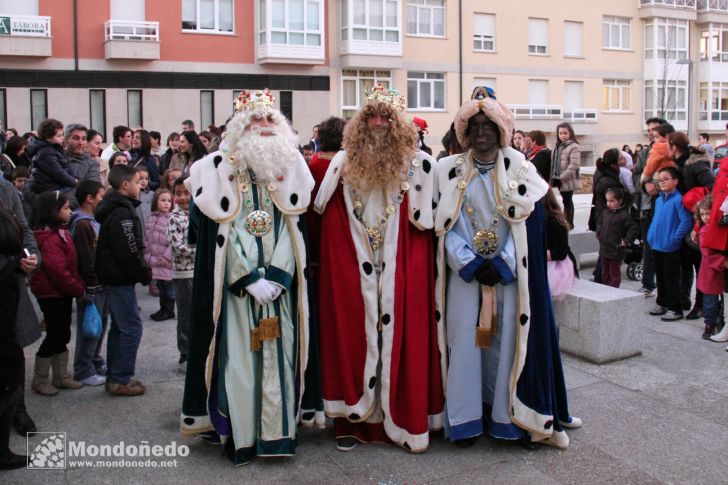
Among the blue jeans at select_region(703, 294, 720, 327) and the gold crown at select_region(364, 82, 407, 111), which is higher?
the gold crown at select_region(364, 82, 407, 111)

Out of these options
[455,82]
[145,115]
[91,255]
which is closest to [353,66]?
[455,82]

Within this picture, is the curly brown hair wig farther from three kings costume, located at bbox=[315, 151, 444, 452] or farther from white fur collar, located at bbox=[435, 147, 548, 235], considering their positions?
white fur collar, located at bbox=[435, 147, 548, 235]

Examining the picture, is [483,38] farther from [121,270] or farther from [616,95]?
[121,270]

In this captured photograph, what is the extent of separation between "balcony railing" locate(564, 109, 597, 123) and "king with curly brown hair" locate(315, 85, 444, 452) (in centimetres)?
3292

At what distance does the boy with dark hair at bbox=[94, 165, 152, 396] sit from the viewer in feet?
18.1

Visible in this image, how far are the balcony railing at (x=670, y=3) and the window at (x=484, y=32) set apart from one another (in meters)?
9.51

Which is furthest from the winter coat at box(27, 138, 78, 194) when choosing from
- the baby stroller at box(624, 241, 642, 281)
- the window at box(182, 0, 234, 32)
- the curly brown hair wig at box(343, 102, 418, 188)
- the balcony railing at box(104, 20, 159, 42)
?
the window at box(182, 0, 234, 32)

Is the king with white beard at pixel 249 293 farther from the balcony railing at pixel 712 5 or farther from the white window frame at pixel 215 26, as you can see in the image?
the balcony railing at pixel 712 5

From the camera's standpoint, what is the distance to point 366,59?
101 ft

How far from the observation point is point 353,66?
30.8 m

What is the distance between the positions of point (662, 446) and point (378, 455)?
1.82m

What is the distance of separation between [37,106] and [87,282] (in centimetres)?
2277

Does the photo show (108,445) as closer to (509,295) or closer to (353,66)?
(509,295)

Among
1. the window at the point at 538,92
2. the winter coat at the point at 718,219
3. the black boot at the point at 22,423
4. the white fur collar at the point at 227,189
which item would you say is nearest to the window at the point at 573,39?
the window at the point at 538,92
